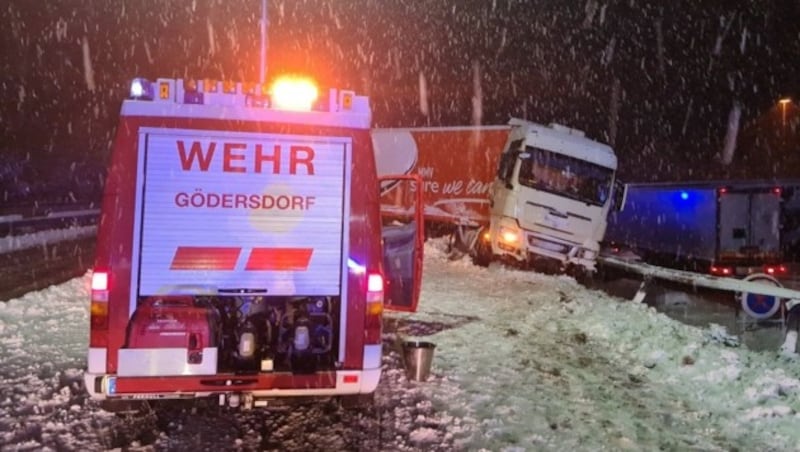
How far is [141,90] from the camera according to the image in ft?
17.3

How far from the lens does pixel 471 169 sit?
2181cm

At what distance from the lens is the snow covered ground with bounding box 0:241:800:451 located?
18.8ft

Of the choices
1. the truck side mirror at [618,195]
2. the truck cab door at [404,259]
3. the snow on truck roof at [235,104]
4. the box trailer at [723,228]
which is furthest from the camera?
the truck side mirror at [618,195]

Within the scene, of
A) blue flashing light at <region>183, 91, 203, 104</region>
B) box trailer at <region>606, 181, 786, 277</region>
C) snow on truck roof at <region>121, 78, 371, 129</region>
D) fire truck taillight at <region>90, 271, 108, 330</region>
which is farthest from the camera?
box trailer at <region>606, 181, 786, 277</region>

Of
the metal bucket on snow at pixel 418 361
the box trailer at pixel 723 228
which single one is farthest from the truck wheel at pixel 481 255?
the metal bucket on snow at pixel 418 361

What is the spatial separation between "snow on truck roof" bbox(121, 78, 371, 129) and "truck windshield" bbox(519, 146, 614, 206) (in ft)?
37.8

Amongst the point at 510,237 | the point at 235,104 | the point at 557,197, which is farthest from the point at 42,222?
the point at 235,104

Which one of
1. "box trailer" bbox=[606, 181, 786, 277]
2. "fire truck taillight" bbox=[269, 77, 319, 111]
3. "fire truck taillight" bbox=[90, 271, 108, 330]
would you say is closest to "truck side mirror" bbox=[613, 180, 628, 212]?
"box trailer" bbox=[606, 181, 786, 277]

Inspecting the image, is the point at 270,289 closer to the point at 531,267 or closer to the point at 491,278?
the point at 491,278

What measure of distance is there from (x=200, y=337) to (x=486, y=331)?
5565mm

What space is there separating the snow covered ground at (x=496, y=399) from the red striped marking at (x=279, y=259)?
1.25m

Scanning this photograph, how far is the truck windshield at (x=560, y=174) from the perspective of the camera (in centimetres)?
1672

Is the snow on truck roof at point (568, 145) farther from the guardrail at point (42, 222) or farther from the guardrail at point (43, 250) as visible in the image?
→ the guardrail at point (42, 222)

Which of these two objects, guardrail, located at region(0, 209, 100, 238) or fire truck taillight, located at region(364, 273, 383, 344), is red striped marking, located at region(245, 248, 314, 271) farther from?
guardrail, located at region(0, 209, 100, 238)
